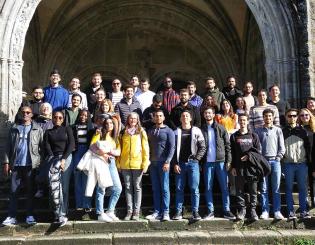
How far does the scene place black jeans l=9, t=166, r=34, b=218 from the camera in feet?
20.7

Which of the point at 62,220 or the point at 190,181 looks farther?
the point at 190,181

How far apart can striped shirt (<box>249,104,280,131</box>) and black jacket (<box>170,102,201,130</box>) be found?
83 centimetres

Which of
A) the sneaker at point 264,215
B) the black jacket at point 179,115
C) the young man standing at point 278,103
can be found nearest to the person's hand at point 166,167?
the black jacket at point 179,115

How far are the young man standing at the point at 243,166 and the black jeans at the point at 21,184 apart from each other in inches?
110

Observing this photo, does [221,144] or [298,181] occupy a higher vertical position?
[221,144]

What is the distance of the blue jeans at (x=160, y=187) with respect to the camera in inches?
255

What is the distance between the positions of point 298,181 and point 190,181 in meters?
1.52

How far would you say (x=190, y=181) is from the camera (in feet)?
21.2

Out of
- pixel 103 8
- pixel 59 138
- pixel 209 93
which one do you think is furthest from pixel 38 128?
pixel 103 8

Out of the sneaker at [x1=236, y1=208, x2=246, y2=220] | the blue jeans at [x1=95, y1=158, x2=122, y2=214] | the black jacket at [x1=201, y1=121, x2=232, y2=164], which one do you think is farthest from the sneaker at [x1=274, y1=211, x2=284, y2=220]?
the blue jeans at [x1=95, y1=158, x2=122, y2=214]

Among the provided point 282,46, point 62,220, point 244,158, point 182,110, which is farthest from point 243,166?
point 282,46

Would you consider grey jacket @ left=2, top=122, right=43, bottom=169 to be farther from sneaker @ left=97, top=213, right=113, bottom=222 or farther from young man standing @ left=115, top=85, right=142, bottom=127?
young man standing @ left=115, top=85, right=142, bottom=127

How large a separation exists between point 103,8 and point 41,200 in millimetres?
7216

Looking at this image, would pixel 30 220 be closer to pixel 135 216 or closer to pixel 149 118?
pixel 135 216
